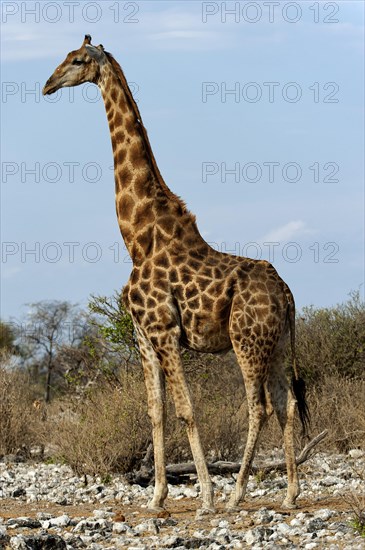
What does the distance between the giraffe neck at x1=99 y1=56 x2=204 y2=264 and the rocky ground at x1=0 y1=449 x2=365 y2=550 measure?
2.66 meters

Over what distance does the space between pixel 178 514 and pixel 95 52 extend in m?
4.81

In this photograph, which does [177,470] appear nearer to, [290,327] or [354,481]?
[354,481]

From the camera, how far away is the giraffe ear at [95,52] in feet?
35.5

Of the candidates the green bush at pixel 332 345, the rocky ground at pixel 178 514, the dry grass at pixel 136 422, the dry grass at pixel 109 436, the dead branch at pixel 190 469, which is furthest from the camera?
the green bush at pixel 332 345

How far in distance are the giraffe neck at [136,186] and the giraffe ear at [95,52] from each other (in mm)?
100

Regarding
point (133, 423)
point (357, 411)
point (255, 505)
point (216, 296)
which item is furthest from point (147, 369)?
point (357, 411)

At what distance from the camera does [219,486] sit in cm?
1189

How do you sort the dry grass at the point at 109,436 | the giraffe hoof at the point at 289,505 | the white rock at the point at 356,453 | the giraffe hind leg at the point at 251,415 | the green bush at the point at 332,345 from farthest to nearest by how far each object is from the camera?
the green bush at the point at 332,345 → the white rock at the point at 356,453 → the dry grass at the point at 109,436 → the giraffe hoof at the point at 289,505 → the giraffe hind leg at the point at 251,415

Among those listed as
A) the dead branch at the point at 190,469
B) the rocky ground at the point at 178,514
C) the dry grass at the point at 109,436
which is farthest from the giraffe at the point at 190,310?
the dry grass at the point at 109,436

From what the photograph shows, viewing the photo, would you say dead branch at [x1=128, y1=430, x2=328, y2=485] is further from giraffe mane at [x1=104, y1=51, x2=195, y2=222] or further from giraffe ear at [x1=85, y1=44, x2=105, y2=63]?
giraffe ear at [x1=85, y1=44, x2=105, y2=63]

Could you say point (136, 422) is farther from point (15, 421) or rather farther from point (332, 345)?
point (332, 345)

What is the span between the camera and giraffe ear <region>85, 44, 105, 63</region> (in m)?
10.8

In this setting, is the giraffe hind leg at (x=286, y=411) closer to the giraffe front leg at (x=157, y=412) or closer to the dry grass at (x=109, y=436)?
the giraffe front leg at (x=157, y=412)

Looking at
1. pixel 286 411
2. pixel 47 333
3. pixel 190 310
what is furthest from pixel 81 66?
pixel 47 333
